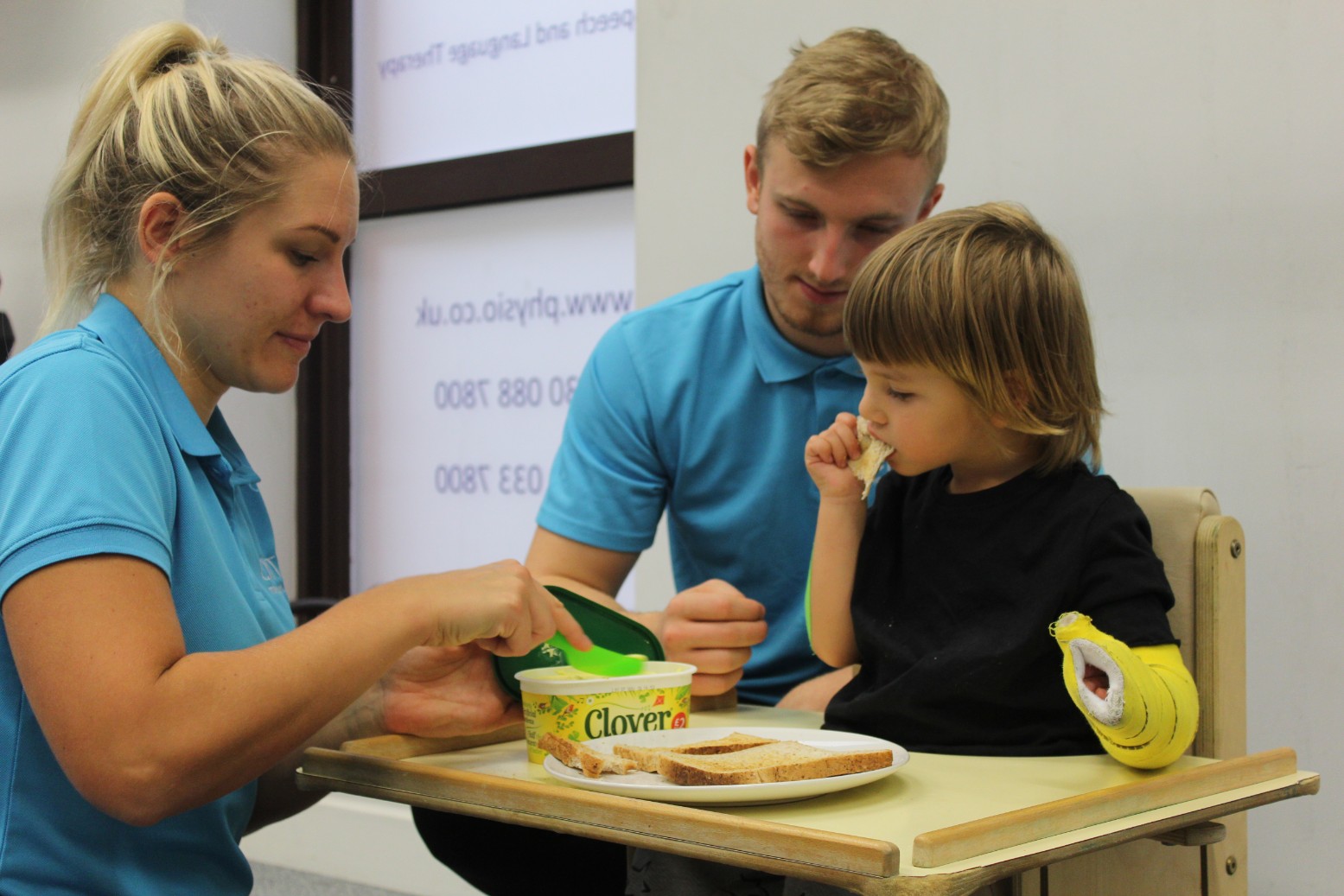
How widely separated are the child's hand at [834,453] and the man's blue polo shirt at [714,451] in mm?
307

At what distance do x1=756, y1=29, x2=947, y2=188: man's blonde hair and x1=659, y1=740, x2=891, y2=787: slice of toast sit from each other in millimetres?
Result: 802

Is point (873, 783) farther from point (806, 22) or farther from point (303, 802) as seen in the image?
point (806, 22)

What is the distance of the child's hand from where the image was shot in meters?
1.29

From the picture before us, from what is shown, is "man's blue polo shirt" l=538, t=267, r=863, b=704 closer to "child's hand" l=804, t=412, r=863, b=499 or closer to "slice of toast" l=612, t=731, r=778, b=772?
"child's hand" l=804, t=412, r=863, b=499

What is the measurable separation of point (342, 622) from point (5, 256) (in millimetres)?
2515

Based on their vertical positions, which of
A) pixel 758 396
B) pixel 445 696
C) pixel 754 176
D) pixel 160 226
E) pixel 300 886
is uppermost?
pixel 754 176

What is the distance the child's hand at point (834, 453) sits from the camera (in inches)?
50.6

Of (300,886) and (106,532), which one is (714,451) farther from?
(300,886)

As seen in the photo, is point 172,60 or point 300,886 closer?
point 172,60

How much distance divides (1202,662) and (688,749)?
0.50m

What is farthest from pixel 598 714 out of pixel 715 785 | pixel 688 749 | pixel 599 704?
pixel 715 785

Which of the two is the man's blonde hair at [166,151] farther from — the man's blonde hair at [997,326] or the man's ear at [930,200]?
the man's ear at [930,200]

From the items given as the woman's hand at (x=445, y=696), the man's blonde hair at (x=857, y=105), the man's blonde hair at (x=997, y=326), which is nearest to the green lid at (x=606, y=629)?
the woman's hand at (x=445, y=696)

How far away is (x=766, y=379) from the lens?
1658 mm
